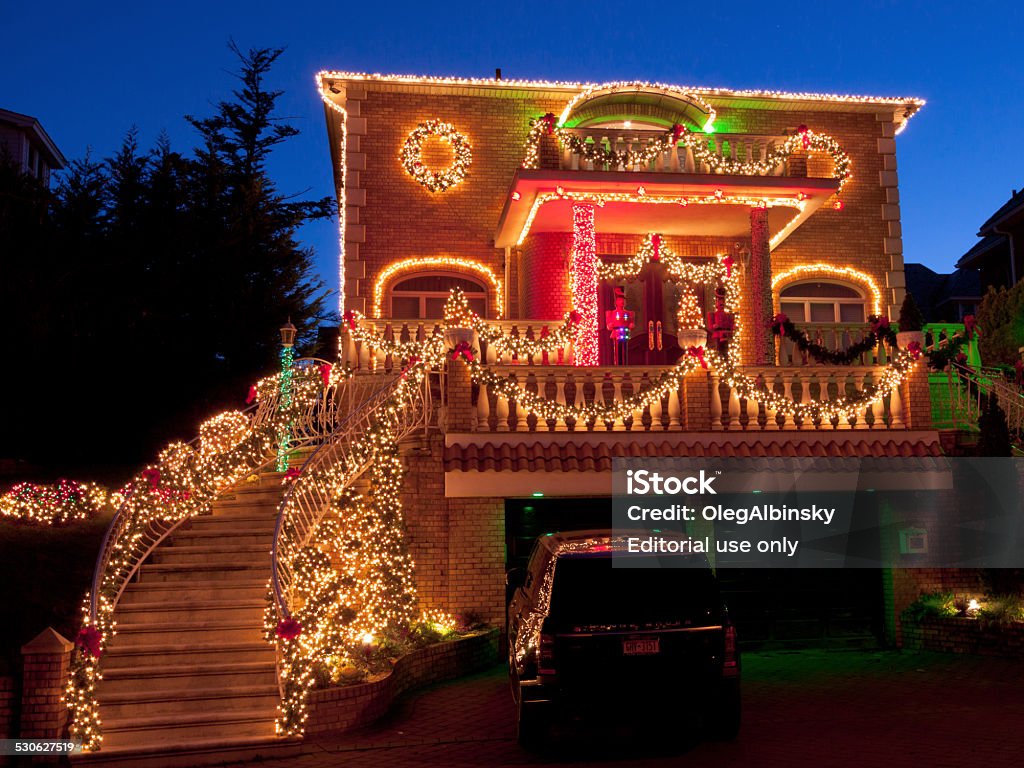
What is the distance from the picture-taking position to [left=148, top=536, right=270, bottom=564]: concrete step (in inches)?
399

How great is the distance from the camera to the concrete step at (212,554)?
33.2 ft

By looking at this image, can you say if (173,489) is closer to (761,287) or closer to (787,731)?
(787,731)

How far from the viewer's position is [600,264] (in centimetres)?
1617

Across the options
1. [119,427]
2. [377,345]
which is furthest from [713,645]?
[119,427]

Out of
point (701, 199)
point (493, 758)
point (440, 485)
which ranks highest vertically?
point (701, 199)

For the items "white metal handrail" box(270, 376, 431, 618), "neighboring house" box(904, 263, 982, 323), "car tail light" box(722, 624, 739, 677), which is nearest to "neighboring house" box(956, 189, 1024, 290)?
"neighboring house" box(904, 263, 982, 323)

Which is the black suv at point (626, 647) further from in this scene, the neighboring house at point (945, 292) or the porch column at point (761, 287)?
the neighboring house at point (945, 292)

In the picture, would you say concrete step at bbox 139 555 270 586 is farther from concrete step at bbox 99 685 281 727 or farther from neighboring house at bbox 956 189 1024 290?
neighboring house at bbox 956 189 1024 290

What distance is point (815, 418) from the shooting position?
40.6 feet

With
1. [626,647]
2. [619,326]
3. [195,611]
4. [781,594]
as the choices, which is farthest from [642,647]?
[619,326]

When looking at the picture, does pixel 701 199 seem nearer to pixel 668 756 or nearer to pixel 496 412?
pixel 496 412

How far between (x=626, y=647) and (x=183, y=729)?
4119 millimetres

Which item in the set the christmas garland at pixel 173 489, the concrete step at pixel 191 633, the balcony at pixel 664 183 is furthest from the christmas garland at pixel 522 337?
the concrete step at pixel 191 633

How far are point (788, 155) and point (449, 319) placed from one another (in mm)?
6611
